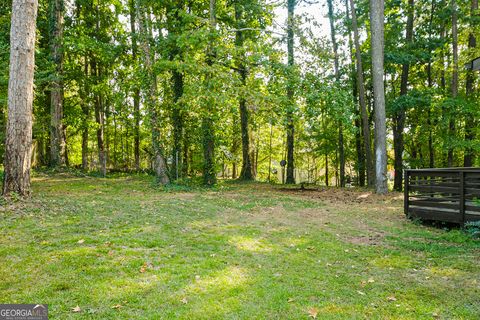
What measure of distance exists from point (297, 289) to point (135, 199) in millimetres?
6779

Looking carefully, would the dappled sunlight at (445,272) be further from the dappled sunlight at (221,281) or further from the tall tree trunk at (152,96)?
the tall tree trunk at (152,96)

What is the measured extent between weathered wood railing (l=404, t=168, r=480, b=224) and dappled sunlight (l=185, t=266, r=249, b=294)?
5.17m

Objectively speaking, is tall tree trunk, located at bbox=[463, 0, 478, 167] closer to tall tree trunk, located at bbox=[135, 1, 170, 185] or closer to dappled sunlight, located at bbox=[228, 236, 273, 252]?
dappled sunlight, located at bbox=[228, 236, 273, 252]

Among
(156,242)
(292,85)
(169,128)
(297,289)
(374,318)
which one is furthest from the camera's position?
(169,128)

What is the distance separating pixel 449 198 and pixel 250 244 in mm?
4728

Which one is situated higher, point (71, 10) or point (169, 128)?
point (71, 10)

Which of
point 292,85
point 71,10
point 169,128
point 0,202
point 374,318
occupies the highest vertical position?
point 71,10

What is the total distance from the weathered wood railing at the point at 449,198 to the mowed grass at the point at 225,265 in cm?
36

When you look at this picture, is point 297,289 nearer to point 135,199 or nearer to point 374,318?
point 374,318

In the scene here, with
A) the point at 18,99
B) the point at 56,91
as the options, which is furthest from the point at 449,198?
the point at 56,91

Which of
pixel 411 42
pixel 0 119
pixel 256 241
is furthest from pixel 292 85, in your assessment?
pixel 0 119

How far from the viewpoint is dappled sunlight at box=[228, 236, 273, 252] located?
17.4 ft

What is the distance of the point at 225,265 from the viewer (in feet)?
14.7

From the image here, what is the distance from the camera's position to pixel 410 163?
2061cm
